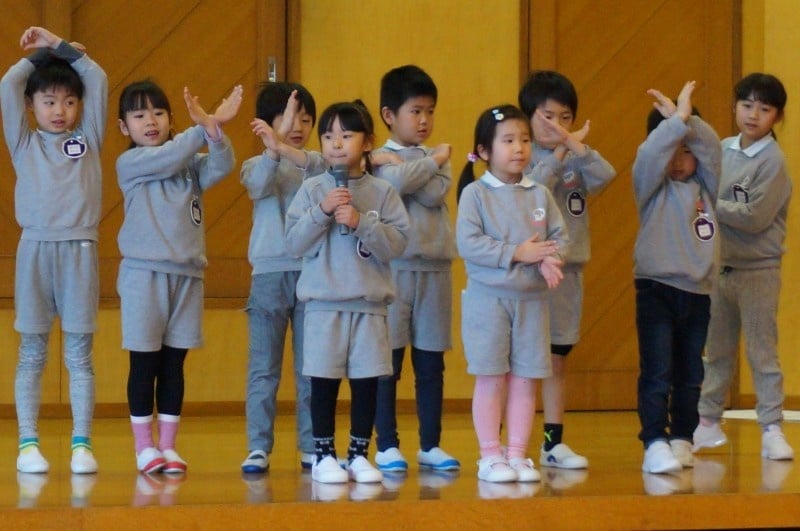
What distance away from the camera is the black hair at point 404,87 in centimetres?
399

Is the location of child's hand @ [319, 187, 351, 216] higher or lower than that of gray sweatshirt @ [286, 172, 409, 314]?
higher

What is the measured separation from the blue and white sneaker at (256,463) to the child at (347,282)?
32cm

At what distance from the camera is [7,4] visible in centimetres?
561

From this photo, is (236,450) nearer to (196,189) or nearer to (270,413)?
(270,413)

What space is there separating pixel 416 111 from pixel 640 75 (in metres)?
2.36

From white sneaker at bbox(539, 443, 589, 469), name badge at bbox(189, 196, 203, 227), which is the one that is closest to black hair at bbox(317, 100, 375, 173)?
Answer: name badge at bbox(189, 196, 203, 227)

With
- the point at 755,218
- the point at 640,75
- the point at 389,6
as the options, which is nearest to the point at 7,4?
the point at 389,6

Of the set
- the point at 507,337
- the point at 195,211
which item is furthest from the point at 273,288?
the point at 507,337

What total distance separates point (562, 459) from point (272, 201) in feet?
4.00

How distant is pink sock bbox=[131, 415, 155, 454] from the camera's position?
152 inches

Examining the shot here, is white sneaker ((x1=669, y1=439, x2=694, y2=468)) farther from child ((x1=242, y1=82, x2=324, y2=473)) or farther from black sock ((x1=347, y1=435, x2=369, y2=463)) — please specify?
child ((x1=242, y1=82, x2=324, y2=473))

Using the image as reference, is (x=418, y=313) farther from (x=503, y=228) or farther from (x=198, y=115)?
(x=198, y=115)

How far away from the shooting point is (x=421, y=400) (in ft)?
→ 13.1

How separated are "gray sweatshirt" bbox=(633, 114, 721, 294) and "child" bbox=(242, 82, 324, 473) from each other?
103 centimetres
